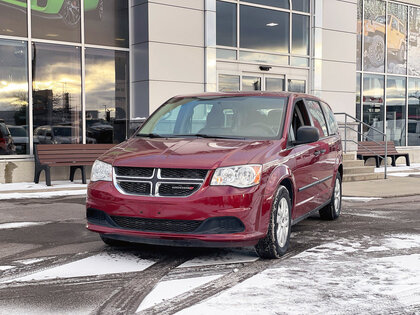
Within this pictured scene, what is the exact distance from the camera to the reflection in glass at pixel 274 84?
651 inches

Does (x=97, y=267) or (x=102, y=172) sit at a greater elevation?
(x=102, y=172)

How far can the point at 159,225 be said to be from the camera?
16.8 feet

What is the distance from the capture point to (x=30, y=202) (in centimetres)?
980

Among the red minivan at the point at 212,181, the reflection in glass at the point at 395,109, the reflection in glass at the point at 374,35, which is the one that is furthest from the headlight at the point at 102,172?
the reflection in glass at the point at 395,109

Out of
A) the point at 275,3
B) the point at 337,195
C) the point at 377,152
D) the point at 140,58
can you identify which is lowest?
the point at 337,195

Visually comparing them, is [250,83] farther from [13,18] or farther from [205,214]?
[205,214]

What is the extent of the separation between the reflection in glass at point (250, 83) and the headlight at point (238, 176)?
10913mm

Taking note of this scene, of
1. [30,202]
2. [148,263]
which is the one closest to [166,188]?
[148,263]

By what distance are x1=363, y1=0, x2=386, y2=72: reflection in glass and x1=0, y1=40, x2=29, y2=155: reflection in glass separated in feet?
39.9

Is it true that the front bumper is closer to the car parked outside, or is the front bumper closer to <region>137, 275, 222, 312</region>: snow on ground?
<region>137, 275, 222, 312</region>: snow on ground

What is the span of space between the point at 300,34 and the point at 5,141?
9573 mm

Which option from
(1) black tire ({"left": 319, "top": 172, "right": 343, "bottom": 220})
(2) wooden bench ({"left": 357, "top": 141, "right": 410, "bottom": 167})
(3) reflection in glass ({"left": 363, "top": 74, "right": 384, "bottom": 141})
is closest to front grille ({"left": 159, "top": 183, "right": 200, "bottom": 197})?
(1) black tire ({"left": 319, "top": 172, "right": 343, "bottom": 220})

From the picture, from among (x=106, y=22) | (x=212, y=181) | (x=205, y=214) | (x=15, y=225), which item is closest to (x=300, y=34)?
(x=106, y=22)

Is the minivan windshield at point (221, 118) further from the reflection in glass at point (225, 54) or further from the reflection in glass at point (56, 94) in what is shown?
Result: the reflection in glass at point (225, 54)
